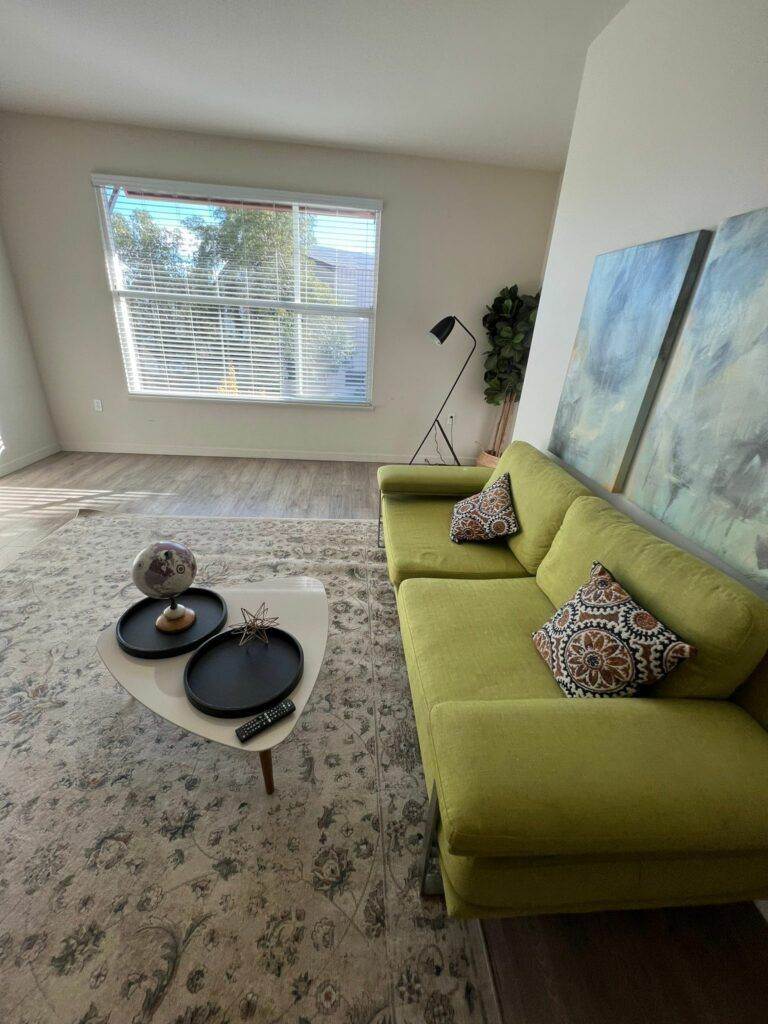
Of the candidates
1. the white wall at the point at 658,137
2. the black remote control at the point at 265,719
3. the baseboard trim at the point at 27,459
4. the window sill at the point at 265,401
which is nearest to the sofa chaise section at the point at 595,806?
the black remote control at the point at 265,719

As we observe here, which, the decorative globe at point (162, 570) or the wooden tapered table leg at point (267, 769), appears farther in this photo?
the decorative globe at point (162, 570)

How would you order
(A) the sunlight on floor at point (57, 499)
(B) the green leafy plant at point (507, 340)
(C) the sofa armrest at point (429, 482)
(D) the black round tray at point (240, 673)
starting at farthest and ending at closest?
(B) the green leafy plant at point (507, 340), (A) the sunlight on floor at point (57, 499), (C) the sofa armrest at point (429, 482), (D) the black round tray at point (240, 673)

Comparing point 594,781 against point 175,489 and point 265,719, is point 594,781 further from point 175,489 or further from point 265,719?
point 175,489

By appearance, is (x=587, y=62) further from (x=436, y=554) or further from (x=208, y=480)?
(x=208, y=480)

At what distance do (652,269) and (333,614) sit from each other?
197 cm

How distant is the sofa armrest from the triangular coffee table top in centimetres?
83

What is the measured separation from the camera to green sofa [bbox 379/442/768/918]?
79cm

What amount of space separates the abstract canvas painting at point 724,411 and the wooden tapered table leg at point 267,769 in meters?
1.46

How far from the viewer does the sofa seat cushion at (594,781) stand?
2.57 ft

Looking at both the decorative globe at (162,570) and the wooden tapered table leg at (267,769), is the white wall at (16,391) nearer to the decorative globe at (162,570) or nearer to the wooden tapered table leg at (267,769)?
the decorative globe at (162,570)

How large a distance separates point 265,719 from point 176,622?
53cm

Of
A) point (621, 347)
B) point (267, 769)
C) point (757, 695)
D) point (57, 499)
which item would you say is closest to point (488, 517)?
point (621, 347)

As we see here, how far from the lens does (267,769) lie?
1236 millimetres

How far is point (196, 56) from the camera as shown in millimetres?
2195
